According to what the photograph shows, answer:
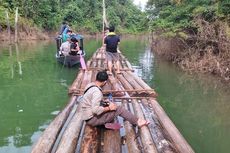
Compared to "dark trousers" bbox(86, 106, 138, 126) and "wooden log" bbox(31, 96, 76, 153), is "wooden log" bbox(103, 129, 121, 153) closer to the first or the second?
"dark trousers" bbox(86, 106, 138, 126)

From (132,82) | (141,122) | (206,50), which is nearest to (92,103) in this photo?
(141,122)

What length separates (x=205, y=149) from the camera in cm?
739

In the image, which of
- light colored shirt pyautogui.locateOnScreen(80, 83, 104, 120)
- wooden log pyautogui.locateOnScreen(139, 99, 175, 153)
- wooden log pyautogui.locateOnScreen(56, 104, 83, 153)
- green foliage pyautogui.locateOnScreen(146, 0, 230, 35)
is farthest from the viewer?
green foliage pyautogui.locateOnScreen(146, 0, 230, 35)

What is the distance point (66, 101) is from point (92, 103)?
5033 millimetres

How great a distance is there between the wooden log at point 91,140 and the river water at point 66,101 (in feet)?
5.46

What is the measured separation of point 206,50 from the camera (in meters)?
16.6

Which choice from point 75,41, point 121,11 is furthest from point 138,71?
point 121,11

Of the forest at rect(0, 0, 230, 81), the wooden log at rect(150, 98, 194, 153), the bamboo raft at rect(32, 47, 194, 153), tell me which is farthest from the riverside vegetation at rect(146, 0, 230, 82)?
the bamboo raft at rect(32, 47, 194, 153)

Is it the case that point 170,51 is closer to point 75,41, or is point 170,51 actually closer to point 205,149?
point 75,41

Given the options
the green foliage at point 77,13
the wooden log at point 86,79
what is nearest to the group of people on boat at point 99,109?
the wooden log at point 86,79

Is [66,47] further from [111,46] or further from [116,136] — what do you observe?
[116,136]

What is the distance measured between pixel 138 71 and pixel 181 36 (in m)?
2.93

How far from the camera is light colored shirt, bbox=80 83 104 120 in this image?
584 centimetres

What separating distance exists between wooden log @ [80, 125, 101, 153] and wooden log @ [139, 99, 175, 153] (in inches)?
39.0
